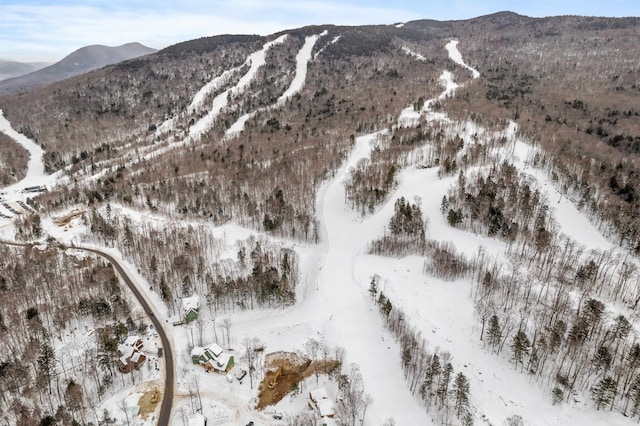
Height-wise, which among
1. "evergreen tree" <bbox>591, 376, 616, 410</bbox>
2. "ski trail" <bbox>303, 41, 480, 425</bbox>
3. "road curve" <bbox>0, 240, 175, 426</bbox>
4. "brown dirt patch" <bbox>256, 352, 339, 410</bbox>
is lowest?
"road curve" <bbox>0, 240, 175, 426</bbox>

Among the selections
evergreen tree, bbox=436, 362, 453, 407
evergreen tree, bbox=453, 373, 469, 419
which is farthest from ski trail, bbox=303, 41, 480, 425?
evergreen tree, bbox=453, 373, 469, 419

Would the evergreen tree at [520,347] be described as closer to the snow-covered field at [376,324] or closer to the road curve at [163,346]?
the snow-covered field at [376,324]

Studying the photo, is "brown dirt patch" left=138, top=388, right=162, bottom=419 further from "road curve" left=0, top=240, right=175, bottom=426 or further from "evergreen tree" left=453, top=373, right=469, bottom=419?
"evergreen tree" left=453, top=373, right=469, bottom=419

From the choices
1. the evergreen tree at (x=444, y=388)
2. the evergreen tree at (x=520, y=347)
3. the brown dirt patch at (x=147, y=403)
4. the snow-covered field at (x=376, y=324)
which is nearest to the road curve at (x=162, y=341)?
the brown dirt patch at (x=147, y=403)

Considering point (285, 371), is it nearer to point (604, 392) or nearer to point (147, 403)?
point (147, 403)

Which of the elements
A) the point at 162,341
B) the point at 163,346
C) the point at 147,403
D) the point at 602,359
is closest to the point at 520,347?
the point at 602,359

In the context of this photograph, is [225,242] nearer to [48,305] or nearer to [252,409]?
[48,305]
